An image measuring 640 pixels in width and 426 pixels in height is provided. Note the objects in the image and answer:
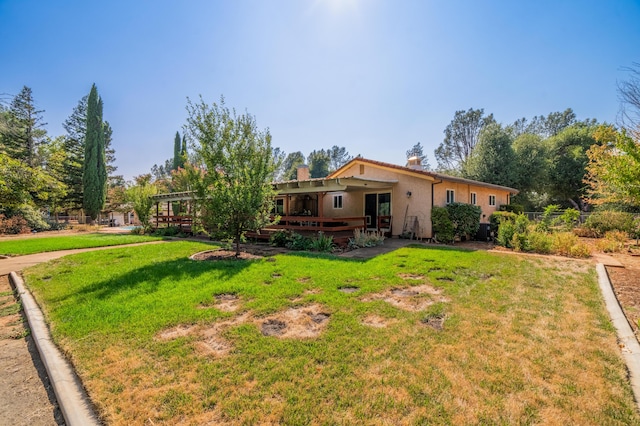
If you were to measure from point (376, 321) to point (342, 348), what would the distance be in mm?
941

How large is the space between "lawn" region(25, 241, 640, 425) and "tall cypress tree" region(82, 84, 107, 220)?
24.1 m

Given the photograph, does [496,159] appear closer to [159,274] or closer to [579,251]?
[579,251]

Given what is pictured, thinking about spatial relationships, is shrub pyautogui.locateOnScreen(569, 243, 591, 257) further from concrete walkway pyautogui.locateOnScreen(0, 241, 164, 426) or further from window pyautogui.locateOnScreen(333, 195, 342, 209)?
concrete walkway pyautogui.locateOnScreen(0, 241, 164, 426)

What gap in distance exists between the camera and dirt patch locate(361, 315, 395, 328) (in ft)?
12.1

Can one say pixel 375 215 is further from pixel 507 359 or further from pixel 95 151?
pixel 95 151

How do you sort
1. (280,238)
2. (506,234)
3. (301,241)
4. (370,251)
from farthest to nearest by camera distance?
(280,238) → (301,241) → (506,234) → (370,251)

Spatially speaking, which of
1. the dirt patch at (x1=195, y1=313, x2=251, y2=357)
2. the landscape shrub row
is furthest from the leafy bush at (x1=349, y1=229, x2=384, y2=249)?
the dirt patch at (x1=195, y1=313, x2=251, y2=357)

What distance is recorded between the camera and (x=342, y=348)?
10.0 feet

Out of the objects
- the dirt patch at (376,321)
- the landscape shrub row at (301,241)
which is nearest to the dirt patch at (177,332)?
the dirt patch at (376,321)

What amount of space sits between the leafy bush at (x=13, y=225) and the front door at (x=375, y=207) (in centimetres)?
2245

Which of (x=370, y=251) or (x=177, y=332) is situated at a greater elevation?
(x=370, y=251)

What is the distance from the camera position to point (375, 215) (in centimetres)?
1395

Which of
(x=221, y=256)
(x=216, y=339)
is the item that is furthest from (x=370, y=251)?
(x=216, y=339)

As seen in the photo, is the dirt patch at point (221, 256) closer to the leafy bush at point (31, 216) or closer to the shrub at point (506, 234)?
the shrub at point (506, 234)
